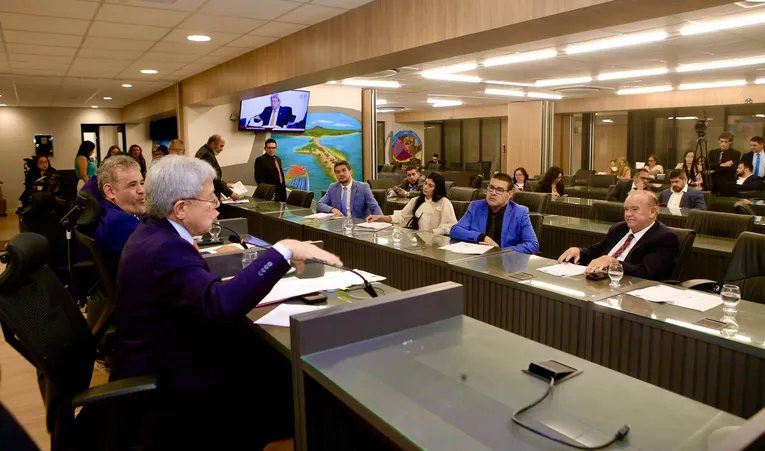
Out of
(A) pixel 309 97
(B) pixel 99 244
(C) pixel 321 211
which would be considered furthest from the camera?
(A) pixel 309 97

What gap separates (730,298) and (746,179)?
23.9 ft

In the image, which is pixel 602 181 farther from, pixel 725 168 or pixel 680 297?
pixel 680 297

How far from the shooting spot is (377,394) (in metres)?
1.31

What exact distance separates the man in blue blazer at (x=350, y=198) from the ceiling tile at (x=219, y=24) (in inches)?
62.7

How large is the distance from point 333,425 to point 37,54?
6898mm

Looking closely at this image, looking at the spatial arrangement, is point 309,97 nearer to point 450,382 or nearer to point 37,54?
point 37,54

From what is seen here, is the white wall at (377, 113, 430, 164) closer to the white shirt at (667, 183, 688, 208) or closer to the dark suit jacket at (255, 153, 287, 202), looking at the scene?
the dark suit jacket at (255, 153, 287, 202)

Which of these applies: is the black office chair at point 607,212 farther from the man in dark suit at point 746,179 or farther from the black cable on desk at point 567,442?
the black cable on desk at point 567,442

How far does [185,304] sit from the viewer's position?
1.67 meters

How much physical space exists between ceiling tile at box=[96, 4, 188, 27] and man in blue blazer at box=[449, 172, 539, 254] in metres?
3.12

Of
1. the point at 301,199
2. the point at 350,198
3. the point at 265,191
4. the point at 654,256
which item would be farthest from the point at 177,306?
the point at 265,191

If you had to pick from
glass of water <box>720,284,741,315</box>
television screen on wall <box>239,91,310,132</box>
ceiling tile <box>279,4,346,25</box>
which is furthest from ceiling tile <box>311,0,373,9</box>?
television screen on wall <box>239,91,310,132</box>

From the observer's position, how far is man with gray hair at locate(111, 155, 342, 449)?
1659mm

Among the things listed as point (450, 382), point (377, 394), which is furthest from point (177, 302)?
point (450, 382)
